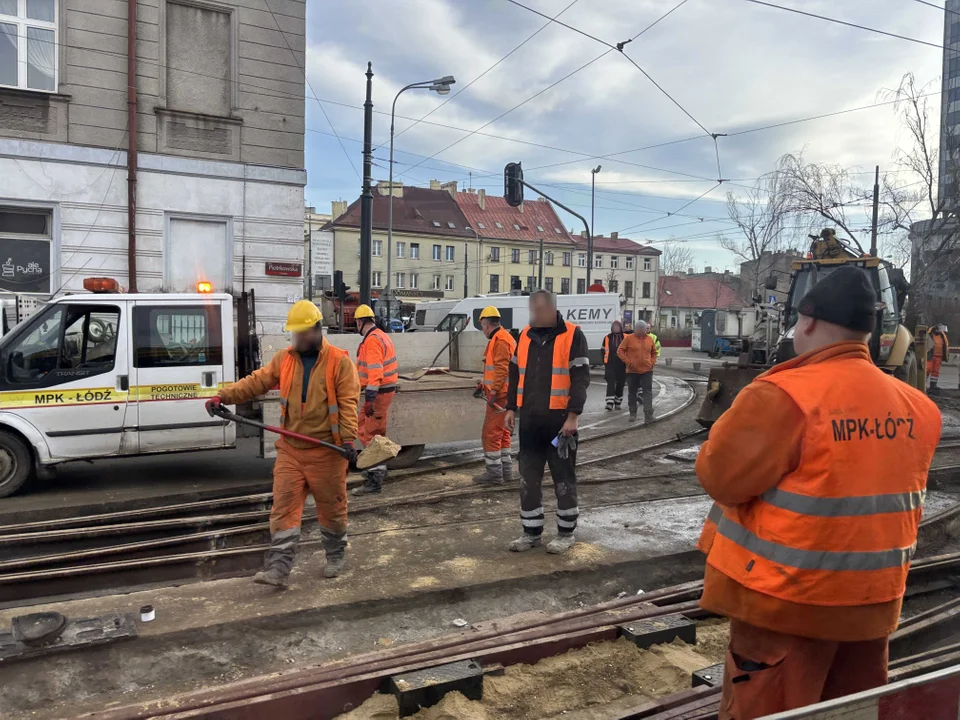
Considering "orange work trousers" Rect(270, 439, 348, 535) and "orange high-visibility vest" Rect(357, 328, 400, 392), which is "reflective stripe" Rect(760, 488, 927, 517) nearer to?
"orange work trousers" Rect(270, 439, 348, 535)

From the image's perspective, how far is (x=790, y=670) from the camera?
222cm

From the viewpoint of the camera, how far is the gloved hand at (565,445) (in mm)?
5367

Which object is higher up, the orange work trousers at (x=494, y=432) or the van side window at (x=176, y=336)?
the van side window at (x=176, y=336)

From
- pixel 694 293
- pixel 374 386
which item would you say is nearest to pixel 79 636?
pixel 374 386

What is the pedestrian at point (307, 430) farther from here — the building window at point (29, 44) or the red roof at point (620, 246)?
the red roof at point (620, 246)

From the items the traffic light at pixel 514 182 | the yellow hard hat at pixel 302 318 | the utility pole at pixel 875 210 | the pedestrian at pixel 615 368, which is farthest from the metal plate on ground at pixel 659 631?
the utility pole at pixel 875 210

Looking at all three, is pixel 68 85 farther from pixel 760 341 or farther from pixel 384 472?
pixel 760 341

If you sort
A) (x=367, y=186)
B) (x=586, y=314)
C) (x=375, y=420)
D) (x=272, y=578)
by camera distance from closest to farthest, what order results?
(x=272, y=578) → (x=375, y=420) → (x=367, y=186) → (x=586, y=314)

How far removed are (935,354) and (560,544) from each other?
17.3 meters

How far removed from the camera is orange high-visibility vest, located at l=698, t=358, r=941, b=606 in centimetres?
211

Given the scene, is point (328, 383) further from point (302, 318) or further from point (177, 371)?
point (177, 371)

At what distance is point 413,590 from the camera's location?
15.7 feet

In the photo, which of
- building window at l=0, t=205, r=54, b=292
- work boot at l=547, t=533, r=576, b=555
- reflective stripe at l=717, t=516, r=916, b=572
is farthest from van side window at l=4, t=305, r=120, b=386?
reflective stripe at l=717, t=516, r=916, b=572

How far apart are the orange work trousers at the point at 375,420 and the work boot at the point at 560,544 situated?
276 cm
